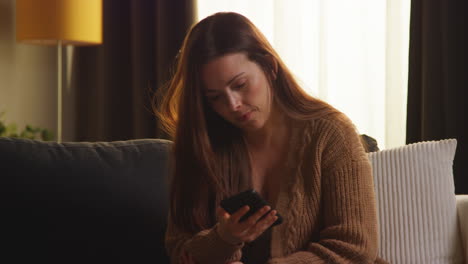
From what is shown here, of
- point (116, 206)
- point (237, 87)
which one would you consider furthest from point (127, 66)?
point (237, 87)

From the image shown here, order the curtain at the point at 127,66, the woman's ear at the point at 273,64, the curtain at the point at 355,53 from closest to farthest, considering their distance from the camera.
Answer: the woman's ear at the point at 273,64 < the curtain at the point at 355,53 < the curtain at the point at 127,66

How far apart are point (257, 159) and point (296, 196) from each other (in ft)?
0.64

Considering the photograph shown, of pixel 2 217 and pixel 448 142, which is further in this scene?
pixel 448 142

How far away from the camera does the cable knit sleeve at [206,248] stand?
1585mm

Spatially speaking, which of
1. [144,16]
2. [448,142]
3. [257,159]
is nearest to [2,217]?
[257,159]

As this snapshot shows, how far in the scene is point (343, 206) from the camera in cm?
159

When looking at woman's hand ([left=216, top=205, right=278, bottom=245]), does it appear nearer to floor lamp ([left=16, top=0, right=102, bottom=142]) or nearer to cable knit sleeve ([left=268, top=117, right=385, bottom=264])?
cable knit sleeve ([left=268, top=117, right=385, bottom=264])

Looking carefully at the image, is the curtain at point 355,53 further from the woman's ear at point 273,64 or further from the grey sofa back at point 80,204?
the woman's ear at point 273,64

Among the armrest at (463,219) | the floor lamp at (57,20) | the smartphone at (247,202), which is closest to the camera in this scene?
the smartphone at (247,202)

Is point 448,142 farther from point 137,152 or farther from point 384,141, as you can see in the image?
point 384,141

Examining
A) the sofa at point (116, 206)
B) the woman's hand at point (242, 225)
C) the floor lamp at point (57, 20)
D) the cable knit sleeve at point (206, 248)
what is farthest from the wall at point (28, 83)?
the woman's hand at point (242, 225)

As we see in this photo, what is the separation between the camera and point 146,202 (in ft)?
6.63

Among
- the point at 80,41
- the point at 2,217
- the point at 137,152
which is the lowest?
the point at 2,217

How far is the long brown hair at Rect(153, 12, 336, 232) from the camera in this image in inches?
65.1
